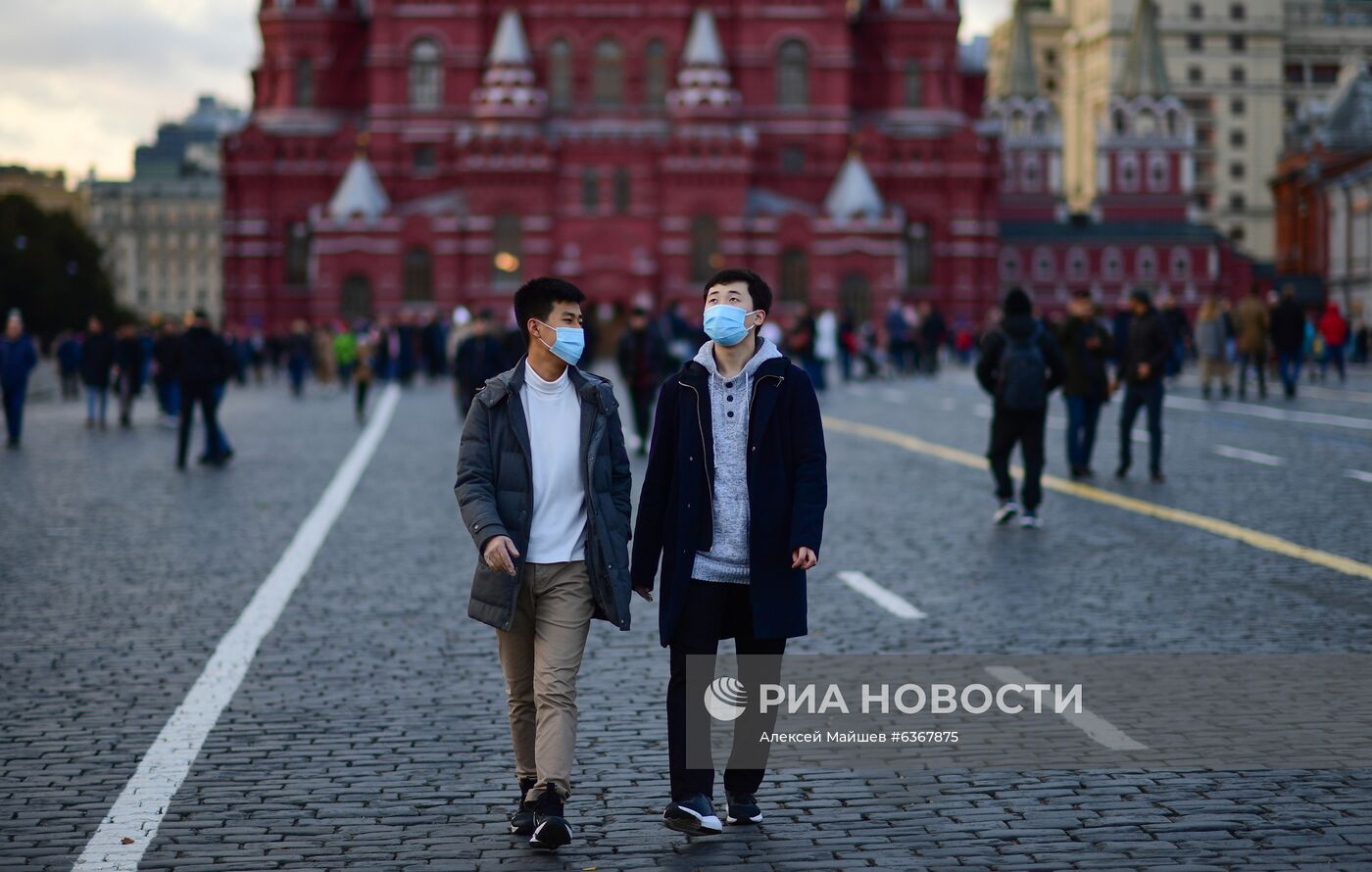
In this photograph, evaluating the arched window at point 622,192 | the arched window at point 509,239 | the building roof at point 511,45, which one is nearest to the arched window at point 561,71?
the building roof at point 511,45

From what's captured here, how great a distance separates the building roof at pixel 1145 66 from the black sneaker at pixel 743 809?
363ft

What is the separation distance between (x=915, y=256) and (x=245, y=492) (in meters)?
65.5

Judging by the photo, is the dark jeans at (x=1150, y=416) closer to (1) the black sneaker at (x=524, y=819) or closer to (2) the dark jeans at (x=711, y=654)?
(2) the dark jeans at (x=711, y=654)

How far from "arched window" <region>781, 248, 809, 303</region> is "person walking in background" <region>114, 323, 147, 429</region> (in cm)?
4730

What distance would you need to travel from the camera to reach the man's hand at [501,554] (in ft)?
19.5

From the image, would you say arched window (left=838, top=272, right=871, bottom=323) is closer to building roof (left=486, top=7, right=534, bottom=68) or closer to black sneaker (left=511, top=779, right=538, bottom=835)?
building roof (left=486, top=7, right=534, bottom=68)

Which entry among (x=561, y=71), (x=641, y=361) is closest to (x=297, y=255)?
(x=561, y=71)

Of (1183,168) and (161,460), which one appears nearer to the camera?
(161,460)

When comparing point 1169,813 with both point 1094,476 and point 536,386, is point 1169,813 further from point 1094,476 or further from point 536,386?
point 1094,476

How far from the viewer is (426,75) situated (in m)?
81.0

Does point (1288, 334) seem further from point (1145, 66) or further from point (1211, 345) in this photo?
point (1145, 66)

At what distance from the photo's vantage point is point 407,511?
53.1ft

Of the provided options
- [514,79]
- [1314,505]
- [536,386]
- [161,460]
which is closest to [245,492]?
[161,460]

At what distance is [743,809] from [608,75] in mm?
75439
